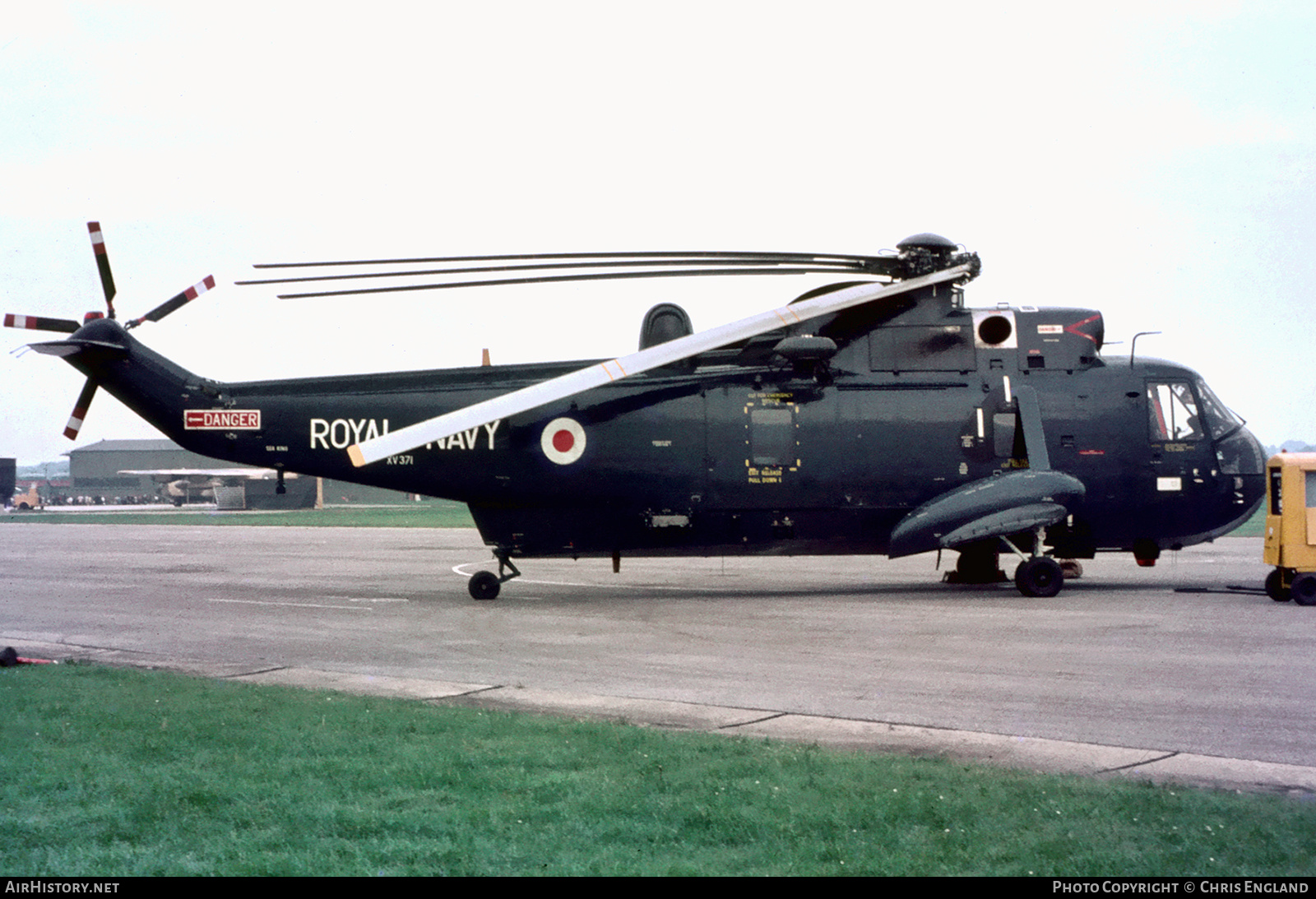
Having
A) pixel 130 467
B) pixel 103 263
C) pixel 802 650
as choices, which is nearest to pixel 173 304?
pixel 103 263

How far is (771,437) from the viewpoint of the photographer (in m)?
17.6

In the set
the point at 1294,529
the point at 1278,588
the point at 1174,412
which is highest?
the point at 1174,412

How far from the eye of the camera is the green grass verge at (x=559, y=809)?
4.73 meters

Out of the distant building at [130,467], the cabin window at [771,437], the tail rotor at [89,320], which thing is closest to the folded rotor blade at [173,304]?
the tail rotor at [89,320]

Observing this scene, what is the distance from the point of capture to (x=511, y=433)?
17.4 meters

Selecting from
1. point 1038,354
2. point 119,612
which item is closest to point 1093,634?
point 1038,354

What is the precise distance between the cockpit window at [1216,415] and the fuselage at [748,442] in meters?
0.46

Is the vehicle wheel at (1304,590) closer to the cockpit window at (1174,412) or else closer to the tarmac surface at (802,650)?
the tarmac surface at (802,650)

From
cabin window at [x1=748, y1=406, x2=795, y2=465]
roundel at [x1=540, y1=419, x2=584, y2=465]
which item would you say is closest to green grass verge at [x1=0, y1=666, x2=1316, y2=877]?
roundel at [x1=540, y1=419, x2=584, y2=465]

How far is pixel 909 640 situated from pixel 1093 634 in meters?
2.10

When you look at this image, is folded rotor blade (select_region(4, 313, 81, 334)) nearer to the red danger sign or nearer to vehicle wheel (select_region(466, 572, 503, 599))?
the red danger sign

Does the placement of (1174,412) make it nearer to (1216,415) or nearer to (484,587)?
(1216,415)

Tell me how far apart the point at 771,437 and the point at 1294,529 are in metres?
7.49

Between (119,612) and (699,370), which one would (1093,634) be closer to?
(699,370)
